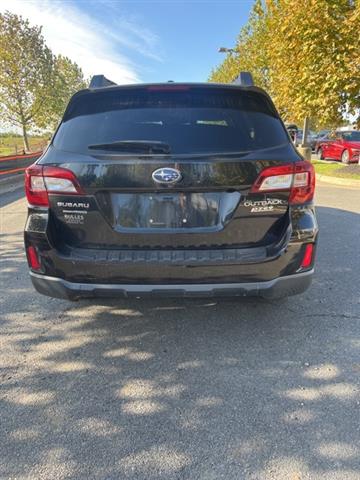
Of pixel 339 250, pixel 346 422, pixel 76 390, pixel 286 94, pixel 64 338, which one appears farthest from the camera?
pixel 286 94

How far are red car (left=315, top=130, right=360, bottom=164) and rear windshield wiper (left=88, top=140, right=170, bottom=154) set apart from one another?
53.2 feet

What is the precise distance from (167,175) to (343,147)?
1762 centimetres

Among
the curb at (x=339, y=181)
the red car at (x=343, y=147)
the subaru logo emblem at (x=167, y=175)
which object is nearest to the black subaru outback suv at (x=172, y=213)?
the subaru logo emblem at (x=167, y=175)

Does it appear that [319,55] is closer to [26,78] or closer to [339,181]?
[339,181]

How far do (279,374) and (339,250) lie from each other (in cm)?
297

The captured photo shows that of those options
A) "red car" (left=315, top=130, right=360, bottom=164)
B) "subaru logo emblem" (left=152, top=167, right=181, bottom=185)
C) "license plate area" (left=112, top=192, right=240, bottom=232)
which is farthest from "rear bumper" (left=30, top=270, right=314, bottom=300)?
"red car" (left=315, top=130, right=360, bottom=164)

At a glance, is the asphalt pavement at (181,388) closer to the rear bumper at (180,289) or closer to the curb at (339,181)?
the rear bumper at (180,289)

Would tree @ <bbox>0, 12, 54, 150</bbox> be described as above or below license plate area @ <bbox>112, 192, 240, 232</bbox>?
above

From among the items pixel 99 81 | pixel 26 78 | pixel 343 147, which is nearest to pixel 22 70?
pixel 26 78

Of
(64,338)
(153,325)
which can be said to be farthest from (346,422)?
(64,338)

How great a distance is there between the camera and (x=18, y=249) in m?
5.16

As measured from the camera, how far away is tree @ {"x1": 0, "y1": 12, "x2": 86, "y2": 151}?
2450cm

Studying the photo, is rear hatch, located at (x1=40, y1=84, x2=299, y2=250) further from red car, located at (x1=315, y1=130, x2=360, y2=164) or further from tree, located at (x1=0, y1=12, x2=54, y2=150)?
tree, located at (x1=0, y1=12, x2=54, y2=150)

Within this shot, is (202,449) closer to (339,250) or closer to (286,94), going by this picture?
(339,250)
